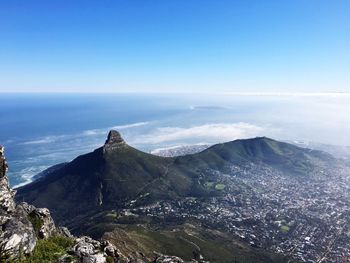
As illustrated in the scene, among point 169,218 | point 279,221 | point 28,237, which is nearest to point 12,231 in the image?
point 28,237

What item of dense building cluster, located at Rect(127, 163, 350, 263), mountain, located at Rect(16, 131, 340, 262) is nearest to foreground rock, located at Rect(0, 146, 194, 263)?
mountain, located at Rect(16, 131, 340, 262)

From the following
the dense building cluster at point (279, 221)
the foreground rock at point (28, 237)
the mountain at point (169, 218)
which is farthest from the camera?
the dense building cluster at point (279, 221)

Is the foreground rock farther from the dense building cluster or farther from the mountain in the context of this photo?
the dense building cluster

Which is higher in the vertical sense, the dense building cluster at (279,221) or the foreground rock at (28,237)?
the foreground rock at (28,237)

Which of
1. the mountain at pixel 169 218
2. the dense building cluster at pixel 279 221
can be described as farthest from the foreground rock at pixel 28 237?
the dense building cluster at pixel 279 221

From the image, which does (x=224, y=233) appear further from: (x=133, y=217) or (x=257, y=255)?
(x=133, y=217)

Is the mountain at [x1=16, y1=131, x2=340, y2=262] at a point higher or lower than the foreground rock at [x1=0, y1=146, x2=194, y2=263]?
lower

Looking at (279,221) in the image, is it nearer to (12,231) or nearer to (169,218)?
(169,218)

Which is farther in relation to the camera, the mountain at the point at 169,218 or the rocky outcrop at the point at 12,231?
the mountain at the point at 169,218

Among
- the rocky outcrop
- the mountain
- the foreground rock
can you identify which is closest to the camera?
the rocky outcrop

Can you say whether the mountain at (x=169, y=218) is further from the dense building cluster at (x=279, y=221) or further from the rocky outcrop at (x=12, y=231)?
the rocky outcrop at (x=12, y=231)

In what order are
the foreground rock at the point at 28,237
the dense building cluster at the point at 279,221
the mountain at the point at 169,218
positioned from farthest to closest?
the dense building cluster at the point at 279,221 → the mountain at the point at 169,218 → the foreground rock at the point at 28,237

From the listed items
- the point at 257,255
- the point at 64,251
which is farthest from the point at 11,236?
the point at 257,255
